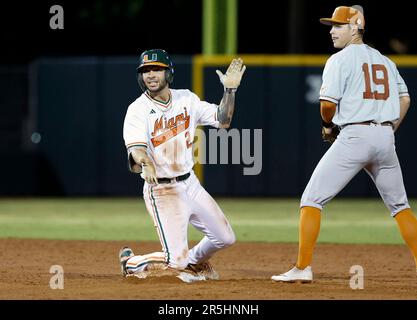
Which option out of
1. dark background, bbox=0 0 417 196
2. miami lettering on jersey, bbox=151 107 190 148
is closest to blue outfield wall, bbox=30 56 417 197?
dark background, bbox=0 0 417 196

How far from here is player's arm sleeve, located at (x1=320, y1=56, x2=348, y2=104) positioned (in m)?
8.23

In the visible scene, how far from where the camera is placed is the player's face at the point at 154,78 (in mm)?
8492

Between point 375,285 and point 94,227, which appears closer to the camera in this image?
point 375,285

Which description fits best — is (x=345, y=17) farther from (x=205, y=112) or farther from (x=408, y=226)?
(x=408, y=226)

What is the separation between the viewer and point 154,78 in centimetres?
852

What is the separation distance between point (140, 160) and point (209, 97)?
1036 cm

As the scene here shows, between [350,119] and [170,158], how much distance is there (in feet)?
4.58

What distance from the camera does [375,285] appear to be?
8477 millimetres

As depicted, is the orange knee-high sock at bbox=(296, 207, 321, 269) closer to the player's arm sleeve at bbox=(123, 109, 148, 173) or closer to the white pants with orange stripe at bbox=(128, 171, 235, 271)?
the white pants with orange stripe at bbox=(128, 171, 235, 271)

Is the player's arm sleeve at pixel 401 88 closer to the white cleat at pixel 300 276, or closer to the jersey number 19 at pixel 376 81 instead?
the jersey number 19 at pixel 376 81

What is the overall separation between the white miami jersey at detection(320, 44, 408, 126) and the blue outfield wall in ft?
32.4

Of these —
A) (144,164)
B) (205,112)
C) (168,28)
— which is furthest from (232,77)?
(168,28)

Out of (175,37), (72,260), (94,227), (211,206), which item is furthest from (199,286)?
(175,37)

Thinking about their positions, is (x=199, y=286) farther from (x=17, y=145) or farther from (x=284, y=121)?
(x=17, y=145)
